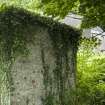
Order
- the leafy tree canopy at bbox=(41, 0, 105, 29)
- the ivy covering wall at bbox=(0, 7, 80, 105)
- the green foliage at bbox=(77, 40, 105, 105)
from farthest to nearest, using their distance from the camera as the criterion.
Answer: the green foliage at bbox=(77, 40, 105, 105) < the ivy covering wall at bbox=(0, 7, 80, 105) < the leafy tree canopy at bbox=(41, 0, 105, 29)

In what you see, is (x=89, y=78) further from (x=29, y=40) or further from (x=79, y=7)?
(x=79, y=7)

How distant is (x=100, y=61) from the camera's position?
1361 centimetres

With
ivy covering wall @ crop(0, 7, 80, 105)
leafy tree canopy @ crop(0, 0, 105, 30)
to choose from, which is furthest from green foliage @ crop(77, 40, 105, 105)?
leafy tree canopy @ crop(0, 0, 105, 30)

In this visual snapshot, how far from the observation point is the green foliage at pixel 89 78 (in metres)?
11.8

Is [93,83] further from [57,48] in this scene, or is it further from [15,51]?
[15,51]

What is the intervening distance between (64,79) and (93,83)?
2.16 meters

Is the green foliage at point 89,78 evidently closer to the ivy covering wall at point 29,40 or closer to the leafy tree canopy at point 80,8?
the ivy covering wall at point 29,40

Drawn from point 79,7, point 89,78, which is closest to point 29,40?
point 79,7

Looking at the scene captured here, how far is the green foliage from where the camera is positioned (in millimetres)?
11781

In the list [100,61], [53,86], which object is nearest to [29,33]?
[53,86]

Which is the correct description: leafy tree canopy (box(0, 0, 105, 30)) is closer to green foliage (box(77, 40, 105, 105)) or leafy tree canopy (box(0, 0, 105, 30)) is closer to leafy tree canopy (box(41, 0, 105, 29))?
leafy tree canopy (box(41, 0, 105, 29))

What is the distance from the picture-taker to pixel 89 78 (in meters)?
12.8

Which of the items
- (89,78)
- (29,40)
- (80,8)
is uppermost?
(80,8)

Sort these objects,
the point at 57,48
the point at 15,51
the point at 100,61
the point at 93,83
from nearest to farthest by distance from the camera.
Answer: the point at 15,51 < the point at 57,48 < the point at 93,83 < the point at 100,61
